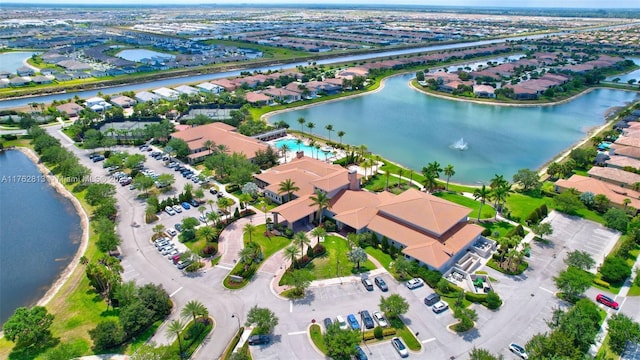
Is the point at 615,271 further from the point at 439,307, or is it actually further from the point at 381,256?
the point at 381,256

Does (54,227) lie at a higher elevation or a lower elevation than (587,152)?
lower

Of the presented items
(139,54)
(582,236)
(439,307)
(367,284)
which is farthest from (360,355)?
(139,54)

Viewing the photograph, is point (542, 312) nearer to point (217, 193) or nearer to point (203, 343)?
point (203, 343)

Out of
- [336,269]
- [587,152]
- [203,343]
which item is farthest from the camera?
[587,152]

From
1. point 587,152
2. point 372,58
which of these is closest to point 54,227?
point 587,152

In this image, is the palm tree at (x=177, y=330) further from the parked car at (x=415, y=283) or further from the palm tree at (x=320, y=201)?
the palm tree at (x=320, y=201)
